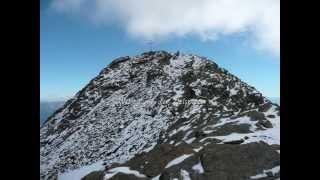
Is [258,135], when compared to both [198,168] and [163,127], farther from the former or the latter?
[163,127]

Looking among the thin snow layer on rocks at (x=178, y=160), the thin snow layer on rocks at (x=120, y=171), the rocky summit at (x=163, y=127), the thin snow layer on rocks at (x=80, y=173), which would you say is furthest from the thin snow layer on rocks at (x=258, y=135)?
the thin snow layer on rocks at (x=80, y=173)

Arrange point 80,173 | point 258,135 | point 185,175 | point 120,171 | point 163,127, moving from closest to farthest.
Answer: point 185,175
point 120,171
point 258,135
point 80,173
point 163,127

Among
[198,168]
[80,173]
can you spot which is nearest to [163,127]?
[80,173]

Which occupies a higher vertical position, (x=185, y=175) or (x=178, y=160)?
(x=178, y=160)

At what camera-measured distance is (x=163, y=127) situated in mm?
45750

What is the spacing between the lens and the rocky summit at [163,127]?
73.3ft

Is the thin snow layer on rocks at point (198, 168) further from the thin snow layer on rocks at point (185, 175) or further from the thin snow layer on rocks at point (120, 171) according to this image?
the thin snow layer on rocks at point (120, 171)

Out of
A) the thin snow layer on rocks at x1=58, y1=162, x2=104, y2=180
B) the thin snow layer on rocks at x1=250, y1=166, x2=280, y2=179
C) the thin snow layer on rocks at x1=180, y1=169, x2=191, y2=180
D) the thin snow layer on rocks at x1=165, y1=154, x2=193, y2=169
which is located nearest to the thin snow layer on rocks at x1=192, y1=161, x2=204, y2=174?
the thin snow layer on rocks at x1=180, y1=169, x2=191, y2=180

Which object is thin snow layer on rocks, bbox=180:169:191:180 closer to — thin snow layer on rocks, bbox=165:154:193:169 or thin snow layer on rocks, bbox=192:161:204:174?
thin snow layer on rocks, bbox=192:161:204:174

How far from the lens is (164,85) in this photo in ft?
197
